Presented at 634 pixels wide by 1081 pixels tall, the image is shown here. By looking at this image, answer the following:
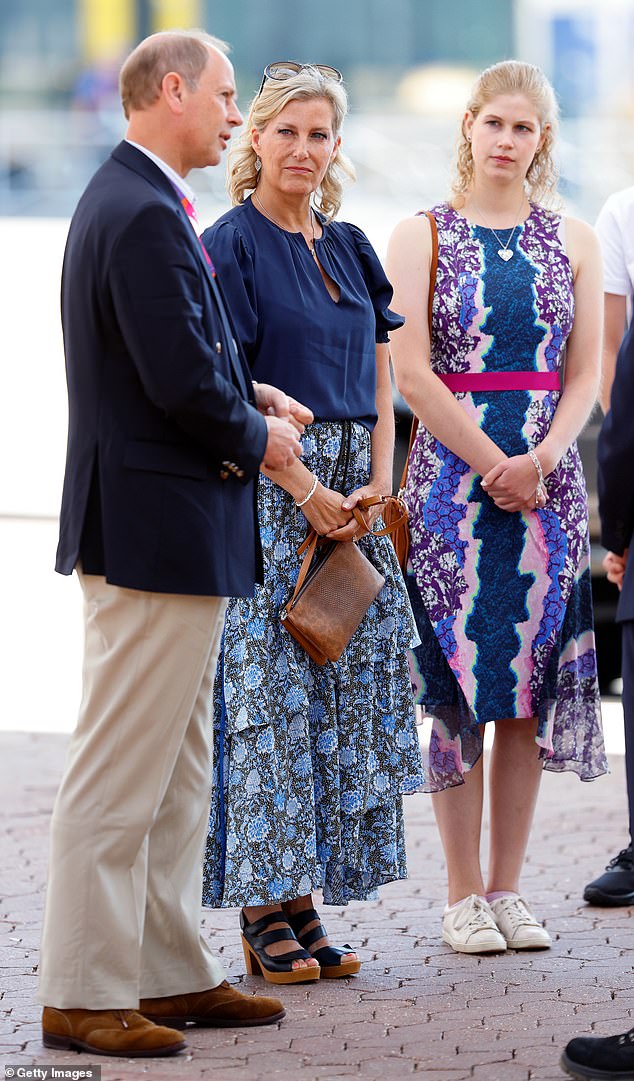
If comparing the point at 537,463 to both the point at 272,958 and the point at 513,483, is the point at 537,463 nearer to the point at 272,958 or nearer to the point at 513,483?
the point at 513,483

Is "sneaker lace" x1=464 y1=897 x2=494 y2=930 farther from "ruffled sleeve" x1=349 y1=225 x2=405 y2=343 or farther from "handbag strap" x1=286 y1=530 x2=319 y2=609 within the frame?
"ruffled sleeve" x1=349 y1=225 x2=405 y2=343

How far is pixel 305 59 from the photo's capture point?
3023 centimetres

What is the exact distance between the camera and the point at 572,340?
5.02m

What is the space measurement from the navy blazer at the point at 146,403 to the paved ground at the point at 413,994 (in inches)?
43.6

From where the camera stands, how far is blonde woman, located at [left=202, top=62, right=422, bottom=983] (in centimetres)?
443

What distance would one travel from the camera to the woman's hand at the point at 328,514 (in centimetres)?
443

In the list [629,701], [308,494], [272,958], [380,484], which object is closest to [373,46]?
[380,484]

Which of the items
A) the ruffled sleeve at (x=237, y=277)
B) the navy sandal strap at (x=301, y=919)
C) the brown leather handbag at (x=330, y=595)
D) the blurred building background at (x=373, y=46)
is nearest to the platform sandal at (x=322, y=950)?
the navy sandal strap at (x=301, y=919)

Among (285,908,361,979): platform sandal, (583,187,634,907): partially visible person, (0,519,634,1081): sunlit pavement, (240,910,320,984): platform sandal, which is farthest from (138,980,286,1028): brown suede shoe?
(583,187,634,907): partially visible person

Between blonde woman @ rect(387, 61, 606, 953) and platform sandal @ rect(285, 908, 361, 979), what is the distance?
41 centimetres

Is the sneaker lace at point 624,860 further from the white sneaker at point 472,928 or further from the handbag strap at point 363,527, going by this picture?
the handbag strap at point 363,527

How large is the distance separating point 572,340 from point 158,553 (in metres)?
1.85

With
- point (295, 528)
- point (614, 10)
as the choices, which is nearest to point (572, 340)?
point (295, 528)

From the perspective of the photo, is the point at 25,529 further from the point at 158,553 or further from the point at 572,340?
the point at 158,553
